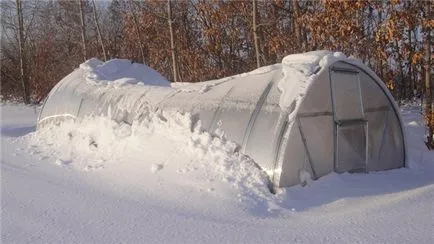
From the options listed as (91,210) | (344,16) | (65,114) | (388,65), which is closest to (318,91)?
(344,16)

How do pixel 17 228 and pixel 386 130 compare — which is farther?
pixel 386 130

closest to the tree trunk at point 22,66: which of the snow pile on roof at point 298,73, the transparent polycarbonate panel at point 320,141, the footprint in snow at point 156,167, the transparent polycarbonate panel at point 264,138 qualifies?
the footprint in snow at point 156,167

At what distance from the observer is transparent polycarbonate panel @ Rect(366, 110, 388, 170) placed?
24.3 ft

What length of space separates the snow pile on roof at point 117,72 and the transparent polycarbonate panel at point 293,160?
5996 millimetres

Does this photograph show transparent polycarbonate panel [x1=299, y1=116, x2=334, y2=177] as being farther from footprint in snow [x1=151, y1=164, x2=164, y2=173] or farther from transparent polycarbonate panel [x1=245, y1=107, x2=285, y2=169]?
footprint in snow [x1=151, y1=164, x2=164, y2=173]

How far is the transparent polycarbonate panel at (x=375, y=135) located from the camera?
24.3 feet

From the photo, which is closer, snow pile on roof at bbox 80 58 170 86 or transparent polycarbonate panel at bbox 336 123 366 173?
transparent polycarbonate panel at bbox 336 123 366 173

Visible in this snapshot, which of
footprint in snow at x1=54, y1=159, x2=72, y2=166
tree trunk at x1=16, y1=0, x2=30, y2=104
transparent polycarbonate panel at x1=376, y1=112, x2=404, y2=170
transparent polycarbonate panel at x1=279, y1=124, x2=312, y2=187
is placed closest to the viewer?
transparent polycarbonate panel at x1=279, y1=124, x2=312, y2=187

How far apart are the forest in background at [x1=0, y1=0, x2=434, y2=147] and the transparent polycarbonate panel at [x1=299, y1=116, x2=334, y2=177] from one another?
2500mm

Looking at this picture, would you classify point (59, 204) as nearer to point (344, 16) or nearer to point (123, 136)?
A: point (123, 136)

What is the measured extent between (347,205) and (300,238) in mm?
1306

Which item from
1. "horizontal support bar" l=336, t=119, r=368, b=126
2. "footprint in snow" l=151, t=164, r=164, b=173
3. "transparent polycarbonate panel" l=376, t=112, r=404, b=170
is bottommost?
"transparent polycarbonate panel" l=376, t=112, r=404, b=170

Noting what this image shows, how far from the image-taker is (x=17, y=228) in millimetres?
4816

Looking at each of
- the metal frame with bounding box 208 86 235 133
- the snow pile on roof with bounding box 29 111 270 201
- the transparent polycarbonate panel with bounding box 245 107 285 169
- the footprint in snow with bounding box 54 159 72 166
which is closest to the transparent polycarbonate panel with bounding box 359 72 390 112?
the transparent polycarbonate panel with bounding box 245 107 285 169
